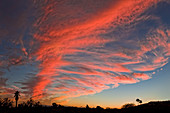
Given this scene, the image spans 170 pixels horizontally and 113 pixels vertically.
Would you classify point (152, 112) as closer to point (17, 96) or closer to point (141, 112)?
point (141, 112)

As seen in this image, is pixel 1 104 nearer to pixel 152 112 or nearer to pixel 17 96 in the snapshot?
pixel 17 96

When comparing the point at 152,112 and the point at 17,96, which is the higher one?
the point at 17,96

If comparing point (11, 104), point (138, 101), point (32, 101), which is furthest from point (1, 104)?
point (138, 101)

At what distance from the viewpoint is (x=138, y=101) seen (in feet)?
366

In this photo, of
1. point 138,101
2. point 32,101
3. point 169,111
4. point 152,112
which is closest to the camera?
point 169,111

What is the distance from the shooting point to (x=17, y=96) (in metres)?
113

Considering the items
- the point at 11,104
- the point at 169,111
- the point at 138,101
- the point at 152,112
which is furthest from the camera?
the point at 11,104

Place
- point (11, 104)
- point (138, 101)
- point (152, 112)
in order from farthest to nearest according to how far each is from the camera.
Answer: point (11, 104) < point (138, 101) < point (152, 112)

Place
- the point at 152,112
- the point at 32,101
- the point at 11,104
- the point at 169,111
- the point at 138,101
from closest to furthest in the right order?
the point at 169,111 < the point at 152,112 < the point at 138,101 < the point at 11,104 < the point at 32,101

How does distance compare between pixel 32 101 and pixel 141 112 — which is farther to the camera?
pixel 32 101

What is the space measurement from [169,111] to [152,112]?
400 centimetres

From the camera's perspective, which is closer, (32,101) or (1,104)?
(1,104)

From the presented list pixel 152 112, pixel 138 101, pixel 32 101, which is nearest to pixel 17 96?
pixel 32 101

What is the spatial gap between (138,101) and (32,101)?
108 m
